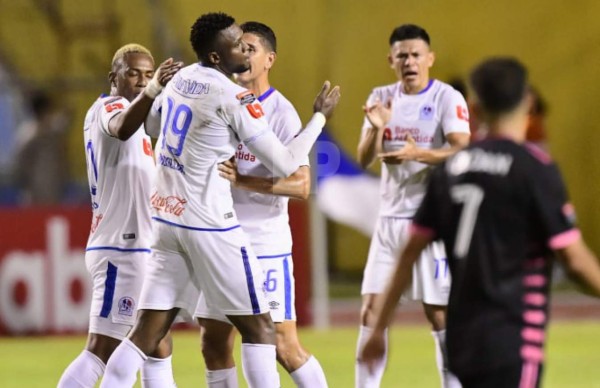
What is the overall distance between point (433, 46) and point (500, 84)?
44.2 feet

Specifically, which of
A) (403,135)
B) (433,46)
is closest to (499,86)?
(403,135)

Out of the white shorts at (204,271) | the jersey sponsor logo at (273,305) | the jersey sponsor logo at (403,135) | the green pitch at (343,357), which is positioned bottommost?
the green pitch at (343,357)

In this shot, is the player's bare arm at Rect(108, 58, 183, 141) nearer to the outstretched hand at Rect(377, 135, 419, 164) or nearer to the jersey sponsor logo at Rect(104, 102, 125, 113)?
the jersey sponsor logo at Rect(104, 102, 125, 113)

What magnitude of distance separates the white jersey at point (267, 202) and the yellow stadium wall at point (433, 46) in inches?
399

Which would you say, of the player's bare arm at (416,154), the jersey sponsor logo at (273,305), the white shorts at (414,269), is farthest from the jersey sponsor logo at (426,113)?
the jersey sponsor logo at (273,305)

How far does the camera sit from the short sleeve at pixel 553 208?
4301 mm

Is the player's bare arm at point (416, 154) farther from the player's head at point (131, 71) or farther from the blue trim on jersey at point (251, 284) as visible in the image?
the blue trim on jersey at point (251, 284)

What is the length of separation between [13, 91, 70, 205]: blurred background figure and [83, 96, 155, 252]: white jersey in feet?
25.3

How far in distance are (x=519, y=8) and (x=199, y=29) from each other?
1229 cm

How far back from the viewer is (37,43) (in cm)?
1697

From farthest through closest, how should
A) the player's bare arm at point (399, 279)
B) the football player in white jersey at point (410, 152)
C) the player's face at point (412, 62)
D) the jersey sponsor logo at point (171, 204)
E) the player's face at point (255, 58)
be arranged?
the player's face at point (412, 62) → the football player in white jersey at point (410, 152) → the player's face at point (255, 58) → the jersey sponsor logo at point (171, 204) → the player's bare arm at point (399, 279)

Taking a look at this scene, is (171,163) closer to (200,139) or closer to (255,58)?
(200,139)

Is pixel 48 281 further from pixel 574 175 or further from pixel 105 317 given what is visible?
pixel 574 175

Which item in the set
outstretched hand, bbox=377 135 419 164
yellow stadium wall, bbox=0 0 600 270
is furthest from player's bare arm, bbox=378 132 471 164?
yellow stadium wall, bbox=0 0 600 270
